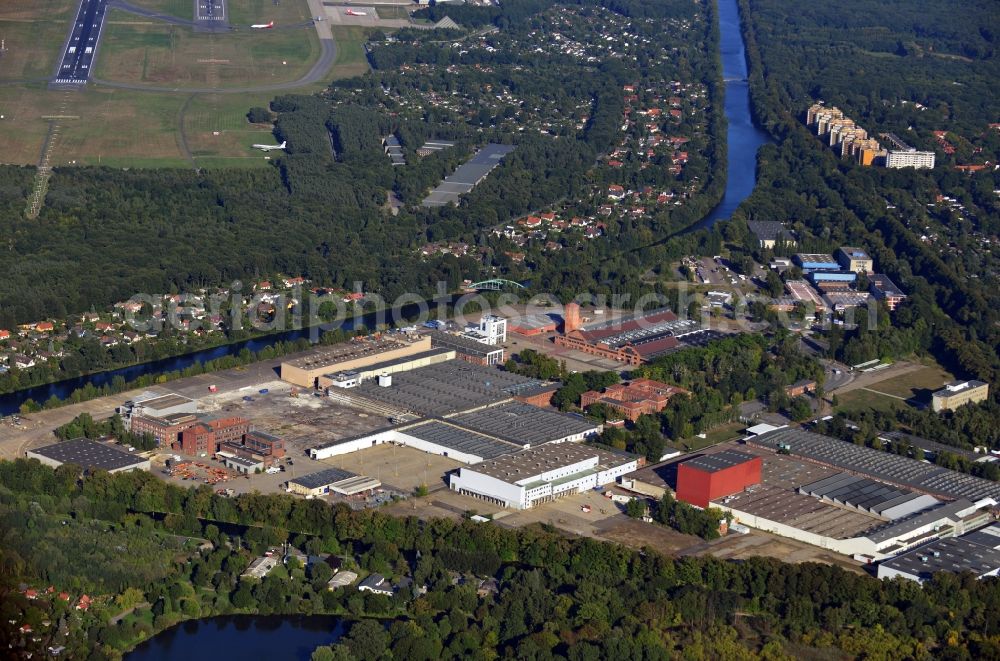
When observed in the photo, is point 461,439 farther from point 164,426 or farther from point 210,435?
point 164,426

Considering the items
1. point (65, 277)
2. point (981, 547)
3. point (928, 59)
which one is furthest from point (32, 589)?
point (928, 59)

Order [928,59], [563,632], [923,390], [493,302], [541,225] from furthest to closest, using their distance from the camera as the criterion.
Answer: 1. [928,59]
2. [541,225]
3. [493,302]
4. [923,390]
5. [563,632]

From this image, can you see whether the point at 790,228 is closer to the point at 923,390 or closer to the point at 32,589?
the point at 923,390

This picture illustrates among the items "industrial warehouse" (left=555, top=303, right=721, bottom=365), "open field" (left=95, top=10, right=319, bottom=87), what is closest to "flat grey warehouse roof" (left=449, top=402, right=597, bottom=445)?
"industrial warehouse" (left=555, top=303, right=721, bottom=365)

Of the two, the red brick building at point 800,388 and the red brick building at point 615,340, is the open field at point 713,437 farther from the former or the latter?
the red brick building at point 615,340

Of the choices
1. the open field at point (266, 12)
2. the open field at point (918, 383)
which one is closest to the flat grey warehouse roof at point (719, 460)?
the open field at point (918, 383)

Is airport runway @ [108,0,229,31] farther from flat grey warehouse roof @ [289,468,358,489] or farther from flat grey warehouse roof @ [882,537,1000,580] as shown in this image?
flat grey warehouse roof @ [882,537,1000,580]
